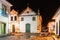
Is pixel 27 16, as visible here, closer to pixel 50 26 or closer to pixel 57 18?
pixel 50 26

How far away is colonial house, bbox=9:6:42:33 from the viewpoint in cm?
4303

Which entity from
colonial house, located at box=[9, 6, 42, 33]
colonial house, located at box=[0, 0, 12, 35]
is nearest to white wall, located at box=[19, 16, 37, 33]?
colonial house, located at box=[9, 6, 42, 33]

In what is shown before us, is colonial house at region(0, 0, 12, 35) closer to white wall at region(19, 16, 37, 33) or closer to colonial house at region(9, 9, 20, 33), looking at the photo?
white wall at region(19, 16, 37, 33)

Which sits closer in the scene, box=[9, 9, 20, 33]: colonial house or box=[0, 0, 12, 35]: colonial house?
box=[0, 0, 12, 35]: colonial house

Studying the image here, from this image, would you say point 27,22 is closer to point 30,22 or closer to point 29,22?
point 29,22

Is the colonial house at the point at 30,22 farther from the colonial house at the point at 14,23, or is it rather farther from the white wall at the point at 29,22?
the colonial house at the point at 14,23

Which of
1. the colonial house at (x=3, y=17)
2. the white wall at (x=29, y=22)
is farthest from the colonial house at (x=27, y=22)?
the colonial house at (x=3, y=17)

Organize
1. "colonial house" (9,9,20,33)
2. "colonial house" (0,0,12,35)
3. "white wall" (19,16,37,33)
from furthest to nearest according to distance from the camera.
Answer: "colonial house" (9,9,20,33) → "white wall" (19,16,37,33) → "colonial house" (0,0,12,35)

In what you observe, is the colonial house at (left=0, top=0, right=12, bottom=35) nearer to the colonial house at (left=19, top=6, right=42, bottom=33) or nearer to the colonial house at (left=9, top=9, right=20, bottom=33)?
the colonial house at (left=19, top=6, right=42, bottom=33)

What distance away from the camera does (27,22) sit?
4372cm

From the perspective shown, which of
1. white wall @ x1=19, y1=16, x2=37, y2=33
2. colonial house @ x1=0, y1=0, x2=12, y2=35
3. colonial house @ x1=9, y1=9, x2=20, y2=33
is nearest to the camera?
colonial house @ x1=0, y1=0, x2=12, y2=35

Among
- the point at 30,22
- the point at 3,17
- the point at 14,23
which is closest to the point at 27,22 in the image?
the point at 30,22

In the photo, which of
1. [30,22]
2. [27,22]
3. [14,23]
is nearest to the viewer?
[30,22]

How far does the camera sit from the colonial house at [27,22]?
43.0 metres
